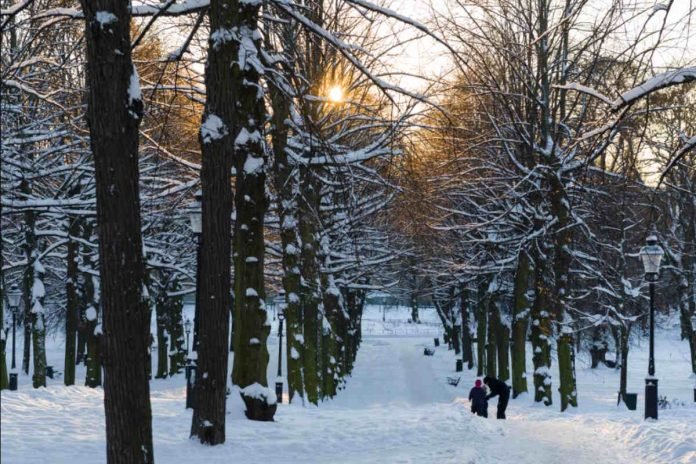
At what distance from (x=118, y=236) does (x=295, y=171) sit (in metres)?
11.4

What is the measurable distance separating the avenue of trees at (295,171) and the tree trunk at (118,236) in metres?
0.02

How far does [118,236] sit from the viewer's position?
21.1 ft

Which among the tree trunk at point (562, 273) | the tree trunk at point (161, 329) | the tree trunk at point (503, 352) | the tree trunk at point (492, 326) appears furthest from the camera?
the tree trunk at point (161, 329)

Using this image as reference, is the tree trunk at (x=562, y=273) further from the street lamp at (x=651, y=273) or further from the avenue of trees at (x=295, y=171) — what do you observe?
the street lamp at (x=651, y=273)

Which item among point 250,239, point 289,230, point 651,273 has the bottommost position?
point 651,273

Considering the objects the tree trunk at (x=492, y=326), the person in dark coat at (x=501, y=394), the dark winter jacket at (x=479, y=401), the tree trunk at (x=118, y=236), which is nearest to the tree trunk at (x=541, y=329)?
the person in dark coat at (x=501, y=394)

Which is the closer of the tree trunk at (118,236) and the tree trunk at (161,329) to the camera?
the tree trunk at (118,236)

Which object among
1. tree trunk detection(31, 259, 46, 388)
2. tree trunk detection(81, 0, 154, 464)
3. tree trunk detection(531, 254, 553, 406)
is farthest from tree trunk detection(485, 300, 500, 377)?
tree trunk detection(81, 0, 154, 464)

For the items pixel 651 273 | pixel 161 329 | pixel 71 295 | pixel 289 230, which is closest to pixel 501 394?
pixel 651 273

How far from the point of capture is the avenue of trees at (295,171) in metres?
6.71

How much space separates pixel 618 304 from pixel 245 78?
74.7ft

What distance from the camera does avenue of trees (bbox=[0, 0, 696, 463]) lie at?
22.0ft

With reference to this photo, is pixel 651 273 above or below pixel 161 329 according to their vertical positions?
above

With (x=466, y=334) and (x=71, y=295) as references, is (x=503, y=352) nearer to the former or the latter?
(x=466, y=334)
